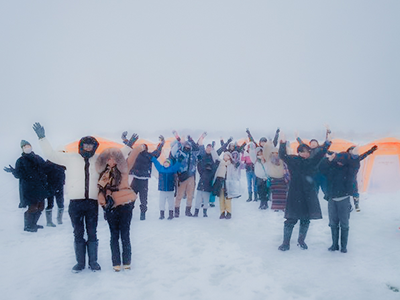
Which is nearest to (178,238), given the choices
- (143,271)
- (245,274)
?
(143,271)

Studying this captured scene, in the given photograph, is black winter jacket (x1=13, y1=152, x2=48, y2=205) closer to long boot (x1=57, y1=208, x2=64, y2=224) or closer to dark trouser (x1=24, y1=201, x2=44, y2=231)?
dark trouser (x1=24, y1=201, x2=44, y2=231)

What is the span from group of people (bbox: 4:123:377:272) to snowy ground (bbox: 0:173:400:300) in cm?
39

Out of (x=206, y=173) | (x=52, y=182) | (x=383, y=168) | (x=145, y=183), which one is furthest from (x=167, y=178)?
(x=383, y=168)

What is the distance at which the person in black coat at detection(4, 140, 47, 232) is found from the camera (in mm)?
6375

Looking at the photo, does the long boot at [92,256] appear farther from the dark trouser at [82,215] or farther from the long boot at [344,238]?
the long boot at [344,238]

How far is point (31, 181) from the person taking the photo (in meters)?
6.48

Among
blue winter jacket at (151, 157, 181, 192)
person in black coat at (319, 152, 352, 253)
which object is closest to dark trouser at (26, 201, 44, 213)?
blue winter jacket at (151, 157, 181, 192)

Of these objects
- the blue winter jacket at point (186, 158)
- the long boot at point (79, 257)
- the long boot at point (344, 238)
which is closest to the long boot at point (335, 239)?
the long boot at point (344, 238)

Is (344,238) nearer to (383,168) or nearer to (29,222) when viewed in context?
(29,222)

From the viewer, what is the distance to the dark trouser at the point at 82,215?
419 cm

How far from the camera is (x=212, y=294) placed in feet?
12.5

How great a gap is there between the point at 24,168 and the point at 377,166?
1333cm

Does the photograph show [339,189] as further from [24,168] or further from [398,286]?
[24,168]

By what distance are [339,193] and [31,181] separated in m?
6.82
